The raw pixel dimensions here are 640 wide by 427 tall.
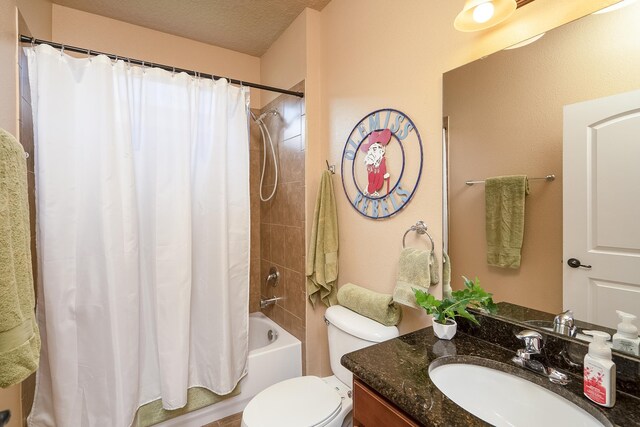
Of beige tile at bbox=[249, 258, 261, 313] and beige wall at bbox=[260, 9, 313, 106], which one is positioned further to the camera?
beige tile at bbox=[249, 258, 261, 313]

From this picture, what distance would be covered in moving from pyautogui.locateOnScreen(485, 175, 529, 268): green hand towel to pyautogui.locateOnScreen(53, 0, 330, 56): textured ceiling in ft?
5.26

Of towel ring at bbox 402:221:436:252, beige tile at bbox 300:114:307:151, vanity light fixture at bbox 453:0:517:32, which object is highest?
vanity light fixture at bbox 453:0:517:32

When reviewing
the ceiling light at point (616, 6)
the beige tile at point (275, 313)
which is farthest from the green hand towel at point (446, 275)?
the beige tile at point (275, 313)

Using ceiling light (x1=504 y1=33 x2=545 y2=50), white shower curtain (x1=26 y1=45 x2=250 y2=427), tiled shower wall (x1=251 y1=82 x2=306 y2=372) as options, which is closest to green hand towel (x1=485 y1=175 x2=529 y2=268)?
ceiling light (x1=504 y1=33 x2=545 y2=50)

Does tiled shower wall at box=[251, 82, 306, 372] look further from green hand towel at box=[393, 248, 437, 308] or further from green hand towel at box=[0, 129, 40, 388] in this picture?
green hand towel at box=[0, 129, 40, 388]

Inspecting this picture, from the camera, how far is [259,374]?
6.48 feet

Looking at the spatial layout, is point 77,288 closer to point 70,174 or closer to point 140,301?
point 140,301

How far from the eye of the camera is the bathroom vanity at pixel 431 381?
2.40ft

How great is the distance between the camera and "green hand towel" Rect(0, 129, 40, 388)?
691 millimetres

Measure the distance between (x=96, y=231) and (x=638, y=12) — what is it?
7.02 ft

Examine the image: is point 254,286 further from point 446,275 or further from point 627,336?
point 627,336

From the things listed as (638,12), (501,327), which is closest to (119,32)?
(638,12)

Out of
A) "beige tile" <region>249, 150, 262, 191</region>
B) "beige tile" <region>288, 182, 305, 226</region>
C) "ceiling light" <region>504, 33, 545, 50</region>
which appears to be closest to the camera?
"ceiling light" <region>504, 33, 545, 50</region>

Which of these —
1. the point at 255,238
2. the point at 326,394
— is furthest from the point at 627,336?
the point at 255,238
